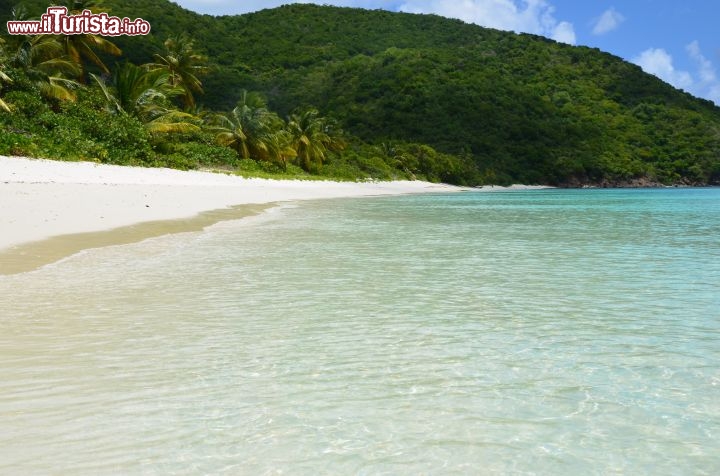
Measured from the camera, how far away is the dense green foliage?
89.4m

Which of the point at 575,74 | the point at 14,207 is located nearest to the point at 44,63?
the point at 14,207

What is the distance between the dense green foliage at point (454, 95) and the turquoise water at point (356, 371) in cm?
6158

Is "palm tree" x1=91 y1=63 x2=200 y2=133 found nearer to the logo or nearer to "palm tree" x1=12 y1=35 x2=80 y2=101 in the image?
"palm tree" x1=12 y1=35 x2=80 y2=101

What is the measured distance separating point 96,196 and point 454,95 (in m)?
93.4

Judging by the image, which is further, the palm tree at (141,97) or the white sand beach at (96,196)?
the palm tree at (141,97)

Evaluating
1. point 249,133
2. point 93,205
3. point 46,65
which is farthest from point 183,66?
point 93,205

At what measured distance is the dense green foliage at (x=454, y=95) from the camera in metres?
89.4

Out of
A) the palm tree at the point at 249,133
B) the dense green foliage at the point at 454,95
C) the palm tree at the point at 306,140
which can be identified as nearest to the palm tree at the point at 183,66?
the palm tree at the point at 249,133

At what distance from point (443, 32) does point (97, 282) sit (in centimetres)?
13605

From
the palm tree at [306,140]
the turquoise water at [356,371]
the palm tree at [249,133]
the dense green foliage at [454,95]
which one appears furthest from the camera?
the dense green foliage at [454,95]

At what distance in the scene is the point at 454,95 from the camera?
345 feet

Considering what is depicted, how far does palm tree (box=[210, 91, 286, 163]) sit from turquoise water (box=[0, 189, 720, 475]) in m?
37.0

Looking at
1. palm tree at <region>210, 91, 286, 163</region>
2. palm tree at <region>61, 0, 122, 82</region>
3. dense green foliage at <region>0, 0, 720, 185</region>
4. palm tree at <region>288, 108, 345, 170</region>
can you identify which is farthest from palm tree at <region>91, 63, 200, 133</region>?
dense green foliage at <region>0, 0, 720, 185</region>

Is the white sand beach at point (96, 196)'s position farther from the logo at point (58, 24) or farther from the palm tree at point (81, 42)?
the logo at point (58, 24)
